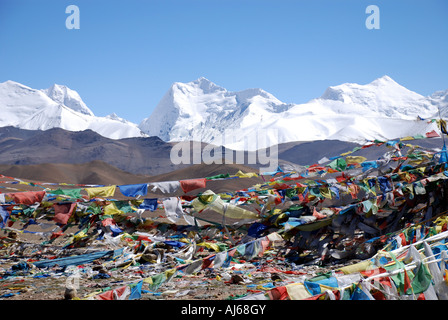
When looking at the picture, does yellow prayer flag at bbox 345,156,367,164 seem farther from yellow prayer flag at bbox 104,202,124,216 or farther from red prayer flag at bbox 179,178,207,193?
yellow prayer flag at bbox 104,202,124,216

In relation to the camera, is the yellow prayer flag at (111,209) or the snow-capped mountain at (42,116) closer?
the yellow prayer flag at (111,209)

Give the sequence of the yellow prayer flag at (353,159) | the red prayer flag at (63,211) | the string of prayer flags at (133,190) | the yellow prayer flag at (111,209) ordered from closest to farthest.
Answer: the string of prayer flags at (133,190) < the yellow prayer flag at (111,209) < the red prayer flag at (63,211) < the yellow prayer flag at (353,159)

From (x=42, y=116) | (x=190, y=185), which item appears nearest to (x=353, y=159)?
(x=190, y=185)

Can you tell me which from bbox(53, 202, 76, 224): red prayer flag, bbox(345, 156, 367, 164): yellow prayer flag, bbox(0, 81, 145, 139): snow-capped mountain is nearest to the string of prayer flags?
bbox(53, 202, 76, 224): red prayer flag

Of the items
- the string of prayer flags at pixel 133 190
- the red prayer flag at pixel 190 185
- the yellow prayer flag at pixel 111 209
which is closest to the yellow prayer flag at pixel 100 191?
the string of prayer flags at pixel 133 190

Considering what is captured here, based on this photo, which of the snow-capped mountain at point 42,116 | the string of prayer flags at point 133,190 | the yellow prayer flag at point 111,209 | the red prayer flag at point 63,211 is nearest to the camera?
the string of prayer flags at point 133,190

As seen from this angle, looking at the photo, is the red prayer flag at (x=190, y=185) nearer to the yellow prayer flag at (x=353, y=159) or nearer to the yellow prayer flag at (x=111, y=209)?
the yellow prayer flag at (x=111, y=209)

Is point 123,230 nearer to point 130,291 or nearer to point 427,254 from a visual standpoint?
point 130,291
